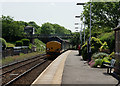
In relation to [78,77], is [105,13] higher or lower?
higher

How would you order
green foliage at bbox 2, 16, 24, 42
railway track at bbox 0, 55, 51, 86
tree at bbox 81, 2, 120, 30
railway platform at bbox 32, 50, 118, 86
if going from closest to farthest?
railway platform at bbox 32, 50, 118, 86
railway track at bbox 0, 55, 51, 86
tree at bbox 81, 2, 120, 30
green foliage at bbox 2, 16, 24, 42

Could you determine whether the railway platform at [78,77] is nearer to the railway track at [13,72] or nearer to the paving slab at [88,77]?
the paving slab at [88,77]

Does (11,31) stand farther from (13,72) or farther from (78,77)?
(78,77)

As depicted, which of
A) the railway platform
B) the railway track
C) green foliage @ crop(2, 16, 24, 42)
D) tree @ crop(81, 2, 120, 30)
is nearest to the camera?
the railway platform

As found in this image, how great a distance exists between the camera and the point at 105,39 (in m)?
32.0

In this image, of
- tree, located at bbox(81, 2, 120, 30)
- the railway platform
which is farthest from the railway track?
tree, located at bbox(81, 2, 120, 30)

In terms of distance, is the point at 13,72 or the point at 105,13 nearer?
the point at 13,72

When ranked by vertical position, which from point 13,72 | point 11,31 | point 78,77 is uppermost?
point 11,31

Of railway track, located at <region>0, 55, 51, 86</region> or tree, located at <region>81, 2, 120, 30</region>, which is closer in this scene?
railway track, located at <region>0, 55, 51, 86</region>

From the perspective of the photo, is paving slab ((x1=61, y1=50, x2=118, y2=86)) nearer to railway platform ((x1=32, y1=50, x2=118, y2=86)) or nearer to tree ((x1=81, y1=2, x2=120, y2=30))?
railway platform ((x1=32, y1=50, x2=118, y2=86))

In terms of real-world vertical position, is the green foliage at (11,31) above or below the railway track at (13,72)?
above

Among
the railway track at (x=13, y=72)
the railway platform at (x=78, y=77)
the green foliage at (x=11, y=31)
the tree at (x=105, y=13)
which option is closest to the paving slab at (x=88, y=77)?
the railway platform at (x=78, y=77)

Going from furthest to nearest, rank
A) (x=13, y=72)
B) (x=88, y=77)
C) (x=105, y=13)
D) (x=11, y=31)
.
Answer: (x=11, y=31) → (x=105, y=13) → (x=13, y=72) → (x=88, y=77)

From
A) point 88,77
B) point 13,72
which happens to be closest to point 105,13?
point 13,72
